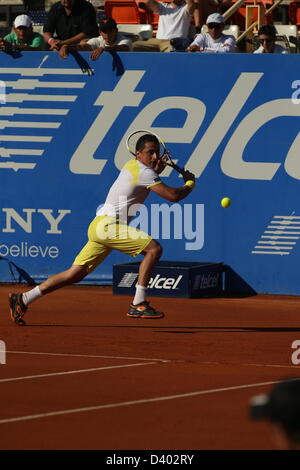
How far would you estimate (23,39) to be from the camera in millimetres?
14242

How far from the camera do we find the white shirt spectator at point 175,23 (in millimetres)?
14750

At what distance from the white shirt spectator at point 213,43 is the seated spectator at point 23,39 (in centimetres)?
226

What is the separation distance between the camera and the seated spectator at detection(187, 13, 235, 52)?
13617 mm

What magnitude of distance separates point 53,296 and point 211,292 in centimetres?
207

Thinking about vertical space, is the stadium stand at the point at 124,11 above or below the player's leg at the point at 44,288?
above

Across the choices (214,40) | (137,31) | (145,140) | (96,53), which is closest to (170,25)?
(214,40)

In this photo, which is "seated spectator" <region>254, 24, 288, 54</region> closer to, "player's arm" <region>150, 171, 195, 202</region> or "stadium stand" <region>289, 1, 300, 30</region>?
"player's arm" <region>150, 171, 195, 202</region>

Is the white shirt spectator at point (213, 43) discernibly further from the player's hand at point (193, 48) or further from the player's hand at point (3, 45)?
the player's hand at point (3, 45)

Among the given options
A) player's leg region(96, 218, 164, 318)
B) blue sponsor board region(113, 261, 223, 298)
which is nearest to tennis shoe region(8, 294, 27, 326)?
player's leg region(96, 218, 164, 318)

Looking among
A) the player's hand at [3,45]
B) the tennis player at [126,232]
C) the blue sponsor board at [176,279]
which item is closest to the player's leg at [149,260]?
the tennis player at [126,232]

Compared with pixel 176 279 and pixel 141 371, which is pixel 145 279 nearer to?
pixel 141 371

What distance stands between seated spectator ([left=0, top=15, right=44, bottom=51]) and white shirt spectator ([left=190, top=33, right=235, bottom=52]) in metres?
2.26

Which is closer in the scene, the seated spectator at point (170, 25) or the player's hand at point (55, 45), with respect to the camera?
the player's hand at point (55, 45)
